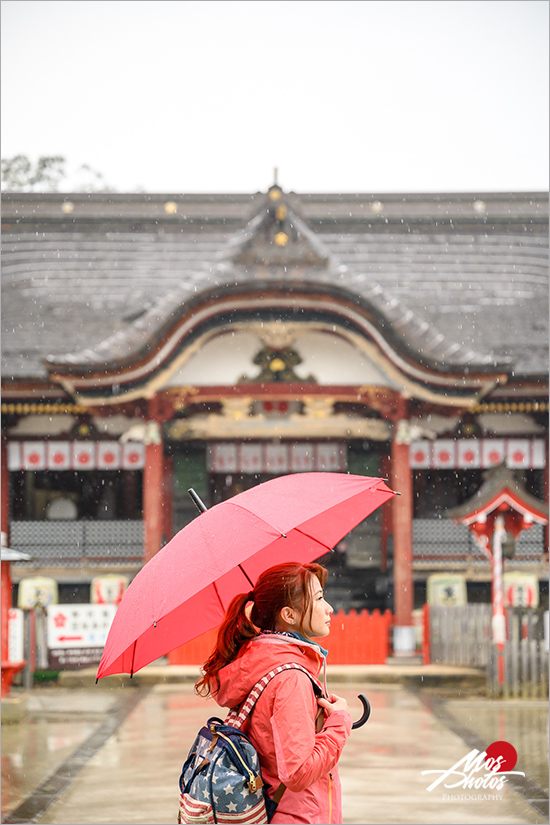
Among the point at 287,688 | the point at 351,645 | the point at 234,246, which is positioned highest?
the point at 234,246

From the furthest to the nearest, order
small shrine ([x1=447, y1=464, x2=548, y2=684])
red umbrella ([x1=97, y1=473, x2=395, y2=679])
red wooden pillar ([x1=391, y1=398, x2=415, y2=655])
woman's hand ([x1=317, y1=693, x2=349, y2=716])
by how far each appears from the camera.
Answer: red wooden pillar ([x1=391, y1=398, x2=415, y2=655]) < small shrine ([x1=447, y1=464, x2=548, y2=684]) < red umbrella ([x1=97, y1=473, x2=395, y2=679]) < woman's hand ([x1=317, y1=693, x2=349, y2=716])

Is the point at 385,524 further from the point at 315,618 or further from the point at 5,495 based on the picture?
the point at 315,618

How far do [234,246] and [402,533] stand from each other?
4575 mm

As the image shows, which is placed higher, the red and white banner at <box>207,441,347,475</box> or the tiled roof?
the tiled roof

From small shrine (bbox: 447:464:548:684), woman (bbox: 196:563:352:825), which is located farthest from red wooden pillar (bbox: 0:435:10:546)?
woman (bbox: 196:563:352:825)

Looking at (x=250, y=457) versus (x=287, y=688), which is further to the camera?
(x=250, y=457)

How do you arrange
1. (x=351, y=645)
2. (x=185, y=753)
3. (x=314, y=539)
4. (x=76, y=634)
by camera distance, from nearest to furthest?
(x=314, y=539)
(x=185, y=753)
(x=76, y=634)
(x=351, y=645)

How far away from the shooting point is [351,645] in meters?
11.6

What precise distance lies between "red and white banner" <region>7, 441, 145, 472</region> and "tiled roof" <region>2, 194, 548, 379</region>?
118cm

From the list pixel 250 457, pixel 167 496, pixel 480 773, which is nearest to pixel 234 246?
pixel 250 457

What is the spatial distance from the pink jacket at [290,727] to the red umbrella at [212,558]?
34 cm

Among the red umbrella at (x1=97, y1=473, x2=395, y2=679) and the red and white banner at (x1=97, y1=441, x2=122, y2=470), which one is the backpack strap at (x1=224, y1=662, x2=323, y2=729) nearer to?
the red umbrella at (x1=97, y1=473, x2=395, y2=679)

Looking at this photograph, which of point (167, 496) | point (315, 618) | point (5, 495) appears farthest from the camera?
point (167, 496)

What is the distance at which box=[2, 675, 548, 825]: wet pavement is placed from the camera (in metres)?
5.87
